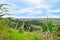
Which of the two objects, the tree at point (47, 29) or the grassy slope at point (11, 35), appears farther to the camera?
the tree at point (47, 29)

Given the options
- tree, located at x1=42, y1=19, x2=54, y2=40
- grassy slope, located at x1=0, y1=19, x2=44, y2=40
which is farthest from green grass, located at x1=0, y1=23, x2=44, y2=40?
tree, located at x1=42, y1=19, x2=54, y2=40

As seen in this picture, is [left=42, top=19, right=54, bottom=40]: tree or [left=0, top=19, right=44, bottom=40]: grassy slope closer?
[left=0, top=19, right=44, bottom=40]: grassy slope

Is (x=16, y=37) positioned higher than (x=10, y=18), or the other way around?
(x=10, y=18)

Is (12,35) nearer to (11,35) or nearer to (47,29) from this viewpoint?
(11,35)

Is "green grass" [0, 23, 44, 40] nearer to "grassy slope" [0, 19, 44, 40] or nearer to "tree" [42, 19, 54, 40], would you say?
"grassy slope" [0, 19, 44, 40]

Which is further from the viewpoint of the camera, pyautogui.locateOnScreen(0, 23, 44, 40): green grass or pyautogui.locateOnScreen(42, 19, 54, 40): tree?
pyautogui.locateOnScreen(42, 19, 54, 40): tree

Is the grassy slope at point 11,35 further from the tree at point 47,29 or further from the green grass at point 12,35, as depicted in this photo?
the tree at point 47,29

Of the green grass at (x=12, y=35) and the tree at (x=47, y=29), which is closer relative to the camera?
the green grass at (x=12, y=35)

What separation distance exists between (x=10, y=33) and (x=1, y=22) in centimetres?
28

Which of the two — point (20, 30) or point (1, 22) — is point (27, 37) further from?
point (1, 22)

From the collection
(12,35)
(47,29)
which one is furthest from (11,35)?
(47,29)

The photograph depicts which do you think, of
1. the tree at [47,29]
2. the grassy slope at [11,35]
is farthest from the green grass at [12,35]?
the tree at [47,29]

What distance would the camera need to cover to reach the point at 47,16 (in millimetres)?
4152

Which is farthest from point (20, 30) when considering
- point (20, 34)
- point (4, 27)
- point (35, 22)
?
point (35, 22)
